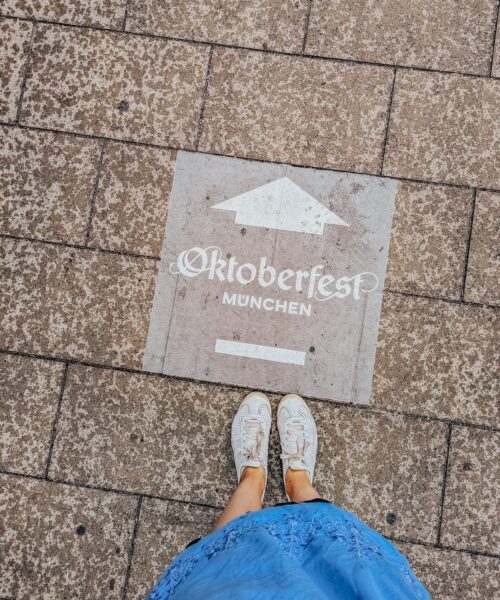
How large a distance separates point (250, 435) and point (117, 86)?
6.63 ft

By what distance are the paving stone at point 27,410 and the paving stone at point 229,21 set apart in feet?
6.39

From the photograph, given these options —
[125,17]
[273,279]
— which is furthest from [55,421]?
[125,17]

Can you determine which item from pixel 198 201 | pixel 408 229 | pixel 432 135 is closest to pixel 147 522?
pixel 198 201

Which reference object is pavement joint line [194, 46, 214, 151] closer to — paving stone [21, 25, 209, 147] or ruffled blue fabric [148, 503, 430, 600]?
paving stone [21, 25, 209, 147]

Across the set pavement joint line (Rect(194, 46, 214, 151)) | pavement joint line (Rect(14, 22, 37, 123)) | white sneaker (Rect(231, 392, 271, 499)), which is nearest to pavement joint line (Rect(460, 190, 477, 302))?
white sneaker (Rect(231, 392, 271, 499))

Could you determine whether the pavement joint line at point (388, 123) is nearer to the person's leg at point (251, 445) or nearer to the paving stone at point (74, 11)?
the person's leg at point (251, 445)

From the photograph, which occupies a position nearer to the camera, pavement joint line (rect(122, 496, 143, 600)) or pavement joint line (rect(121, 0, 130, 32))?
pavement joint line (rect(122, 496, 143, 600))

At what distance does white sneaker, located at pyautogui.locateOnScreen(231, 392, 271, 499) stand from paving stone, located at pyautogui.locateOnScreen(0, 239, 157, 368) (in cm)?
62

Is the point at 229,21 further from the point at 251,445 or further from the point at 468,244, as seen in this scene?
the point at 251,445

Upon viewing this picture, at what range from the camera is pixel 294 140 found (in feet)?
9.71

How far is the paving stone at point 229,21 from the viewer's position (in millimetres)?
3004

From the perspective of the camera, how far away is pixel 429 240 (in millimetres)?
2895

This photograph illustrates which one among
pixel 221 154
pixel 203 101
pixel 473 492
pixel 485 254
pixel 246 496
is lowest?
pixel 246 496

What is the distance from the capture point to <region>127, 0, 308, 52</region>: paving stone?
3004 mm
